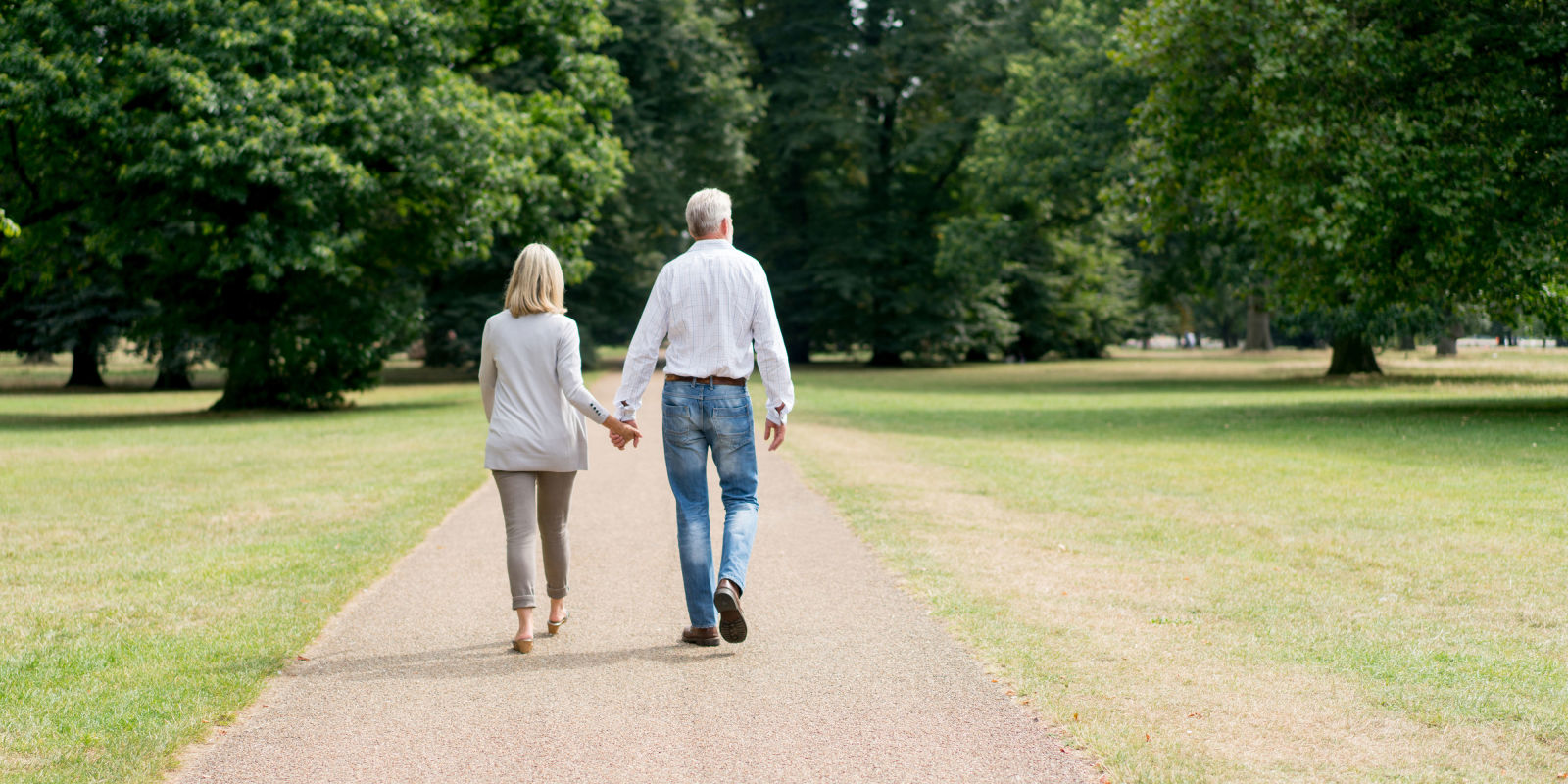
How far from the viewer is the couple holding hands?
18.1 feet

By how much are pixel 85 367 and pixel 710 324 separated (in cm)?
3846

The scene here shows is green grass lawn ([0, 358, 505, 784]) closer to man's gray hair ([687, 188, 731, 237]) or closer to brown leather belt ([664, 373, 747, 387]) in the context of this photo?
brown leather belt ([664, 373, 747, 387])

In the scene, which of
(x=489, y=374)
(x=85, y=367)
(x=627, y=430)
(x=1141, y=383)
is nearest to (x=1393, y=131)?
(x=627, y=430)

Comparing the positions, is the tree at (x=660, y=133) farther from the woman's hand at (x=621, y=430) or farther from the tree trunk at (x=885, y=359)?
the woman's hand at (x=621, y=430)

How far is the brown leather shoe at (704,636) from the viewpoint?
568 cm

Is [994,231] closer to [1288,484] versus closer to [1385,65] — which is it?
[1385,65]

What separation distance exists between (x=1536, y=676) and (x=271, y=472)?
12.1 metres

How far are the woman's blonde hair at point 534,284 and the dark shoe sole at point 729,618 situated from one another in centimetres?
154

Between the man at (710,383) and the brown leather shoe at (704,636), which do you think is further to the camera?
the brown leather shoe at (704,636)

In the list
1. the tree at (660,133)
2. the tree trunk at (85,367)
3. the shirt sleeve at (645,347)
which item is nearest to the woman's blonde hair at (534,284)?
the shirt sleeve at (645,347)

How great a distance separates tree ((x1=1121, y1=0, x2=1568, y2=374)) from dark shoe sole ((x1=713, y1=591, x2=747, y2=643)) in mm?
13231

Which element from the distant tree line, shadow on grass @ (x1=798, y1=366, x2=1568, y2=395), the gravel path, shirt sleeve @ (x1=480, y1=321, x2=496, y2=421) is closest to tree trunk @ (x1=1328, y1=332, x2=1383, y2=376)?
the distant tree line

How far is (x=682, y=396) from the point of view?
554 centimetres

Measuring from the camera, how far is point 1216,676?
5066 mm
